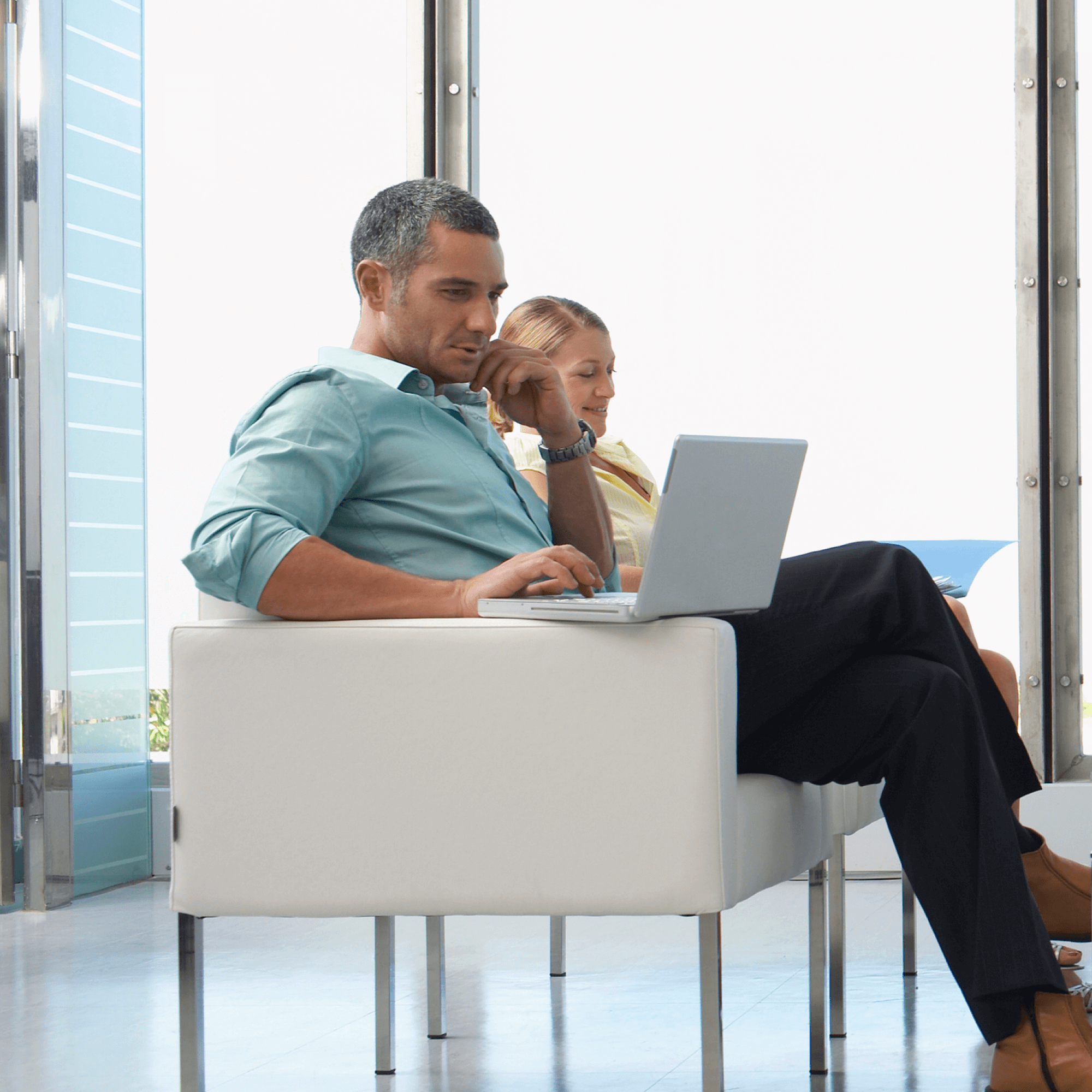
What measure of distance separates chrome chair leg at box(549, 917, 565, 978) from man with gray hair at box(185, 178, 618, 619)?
85cm

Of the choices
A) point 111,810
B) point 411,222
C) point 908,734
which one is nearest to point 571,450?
point 411,222

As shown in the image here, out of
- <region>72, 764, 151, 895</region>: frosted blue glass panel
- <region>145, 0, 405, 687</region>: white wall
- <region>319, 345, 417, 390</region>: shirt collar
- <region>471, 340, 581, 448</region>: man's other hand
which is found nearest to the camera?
<region>319, 345, 417, 390</region>: shirt collar

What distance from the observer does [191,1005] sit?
157 cm

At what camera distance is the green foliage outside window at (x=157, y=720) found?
3889mm

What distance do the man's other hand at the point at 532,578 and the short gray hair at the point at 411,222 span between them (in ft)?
1.55

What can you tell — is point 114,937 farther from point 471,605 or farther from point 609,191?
point 609,191

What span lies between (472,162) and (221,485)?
2.72 metres

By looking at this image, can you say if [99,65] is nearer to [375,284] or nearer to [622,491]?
[622,491]

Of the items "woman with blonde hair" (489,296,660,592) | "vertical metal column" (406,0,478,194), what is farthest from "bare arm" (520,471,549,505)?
"vertical metal column" (406,0,478,194)

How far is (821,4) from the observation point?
395 cm

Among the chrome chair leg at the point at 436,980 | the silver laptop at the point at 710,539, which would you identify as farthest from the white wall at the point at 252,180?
the silver laptop at the point at 710,539

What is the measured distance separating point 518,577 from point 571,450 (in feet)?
1.89

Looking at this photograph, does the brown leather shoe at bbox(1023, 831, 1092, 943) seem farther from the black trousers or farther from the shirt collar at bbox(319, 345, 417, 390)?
the shirt collar at bbox(319, 345, 417, 390)

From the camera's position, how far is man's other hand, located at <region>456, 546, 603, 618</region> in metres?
1.51
